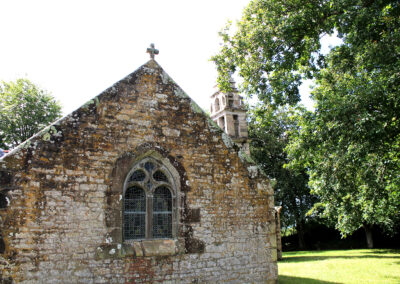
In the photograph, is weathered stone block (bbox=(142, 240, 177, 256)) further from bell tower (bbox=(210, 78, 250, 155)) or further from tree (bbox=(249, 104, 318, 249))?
tree (bbox=(249, 104, 318, 249))

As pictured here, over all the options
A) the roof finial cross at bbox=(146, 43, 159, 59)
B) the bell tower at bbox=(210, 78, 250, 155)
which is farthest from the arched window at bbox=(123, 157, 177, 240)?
the bell tower at bbox=(210, 78, 250, 155)

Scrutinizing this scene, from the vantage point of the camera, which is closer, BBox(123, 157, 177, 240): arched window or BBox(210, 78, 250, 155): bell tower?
BBox(123, 157, 177, 240): arched window

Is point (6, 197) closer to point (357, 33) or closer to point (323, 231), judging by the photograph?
point (357, 33)

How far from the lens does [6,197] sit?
6391mm

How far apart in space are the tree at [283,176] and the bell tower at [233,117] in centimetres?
815

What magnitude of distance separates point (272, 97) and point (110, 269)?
7464mm

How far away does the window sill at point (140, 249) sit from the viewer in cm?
701

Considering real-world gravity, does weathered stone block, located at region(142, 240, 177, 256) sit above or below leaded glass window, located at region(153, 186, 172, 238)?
below

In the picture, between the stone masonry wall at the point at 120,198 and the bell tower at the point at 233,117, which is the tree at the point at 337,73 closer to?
the stone masonry wall at the point at 120,198

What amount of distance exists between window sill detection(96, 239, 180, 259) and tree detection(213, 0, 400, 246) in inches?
213

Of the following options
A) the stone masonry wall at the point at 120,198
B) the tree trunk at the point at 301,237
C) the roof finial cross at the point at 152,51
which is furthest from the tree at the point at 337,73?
the tree trunk at the point at 301,237

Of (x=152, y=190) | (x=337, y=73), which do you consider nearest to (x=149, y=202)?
(x=152, y=190)

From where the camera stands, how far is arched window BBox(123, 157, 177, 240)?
7699 millimetres

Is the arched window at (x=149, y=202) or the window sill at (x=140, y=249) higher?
the arched window at (x=149, y=202)
